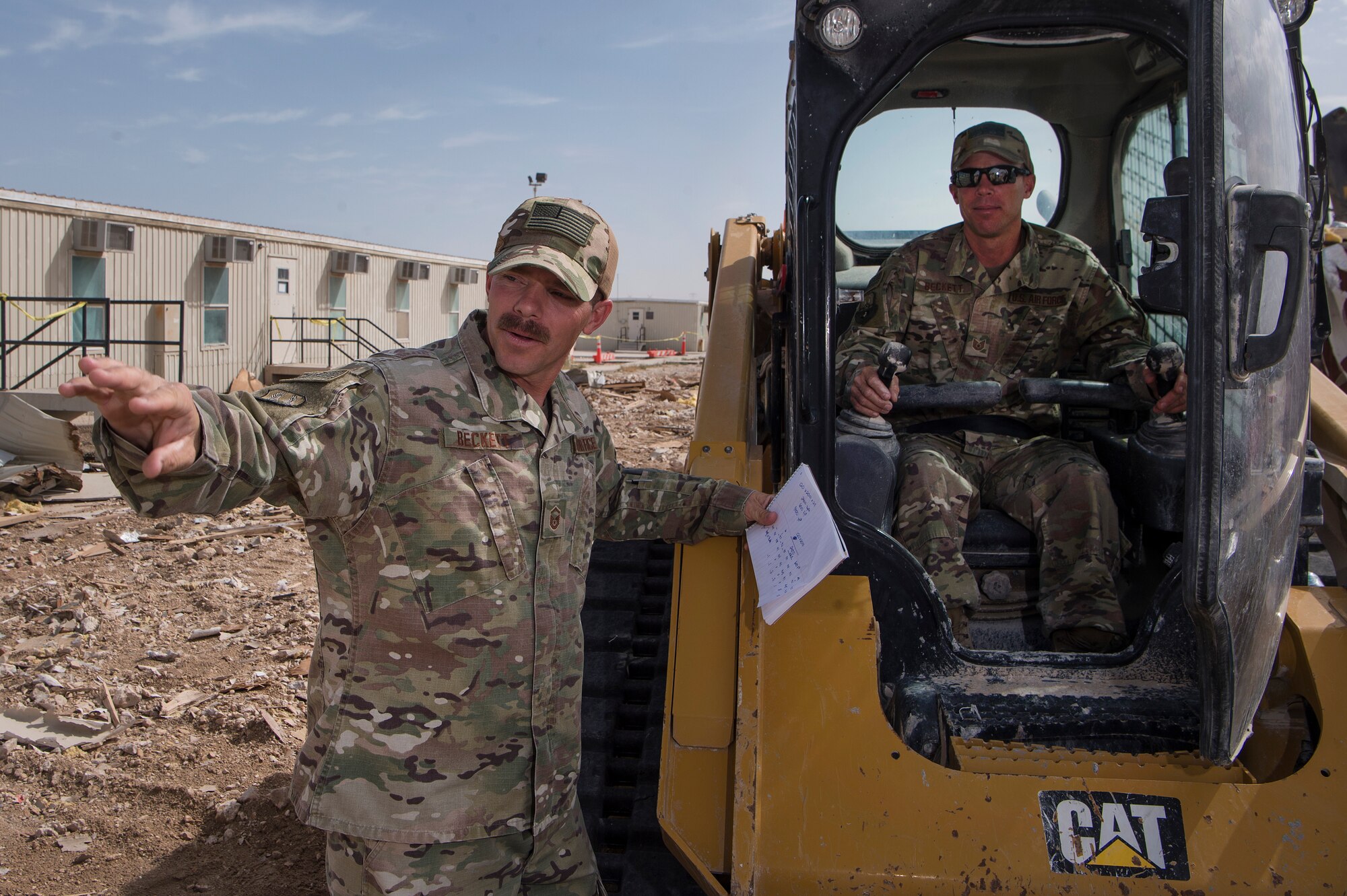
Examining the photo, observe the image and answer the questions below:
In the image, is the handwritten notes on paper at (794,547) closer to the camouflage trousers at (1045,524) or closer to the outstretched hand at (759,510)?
the outstretched hand at (759,510)

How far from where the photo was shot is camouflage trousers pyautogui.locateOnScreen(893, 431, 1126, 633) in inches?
103

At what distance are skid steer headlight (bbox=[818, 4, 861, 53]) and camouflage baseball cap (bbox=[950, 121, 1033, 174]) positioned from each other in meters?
0.87

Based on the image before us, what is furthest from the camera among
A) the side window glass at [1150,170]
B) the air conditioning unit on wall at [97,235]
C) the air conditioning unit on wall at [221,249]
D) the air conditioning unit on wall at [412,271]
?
the air conditioning unit on wall at [412,271]

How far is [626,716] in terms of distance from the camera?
275 cm

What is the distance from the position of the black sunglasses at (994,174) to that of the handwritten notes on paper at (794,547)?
4.15ft

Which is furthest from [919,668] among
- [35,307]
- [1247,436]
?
[35,307]

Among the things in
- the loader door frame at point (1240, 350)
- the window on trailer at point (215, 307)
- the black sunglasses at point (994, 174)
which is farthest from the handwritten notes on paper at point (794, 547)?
the window on trailer at point (215, 307)

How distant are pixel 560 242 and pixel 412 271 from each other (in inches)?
826

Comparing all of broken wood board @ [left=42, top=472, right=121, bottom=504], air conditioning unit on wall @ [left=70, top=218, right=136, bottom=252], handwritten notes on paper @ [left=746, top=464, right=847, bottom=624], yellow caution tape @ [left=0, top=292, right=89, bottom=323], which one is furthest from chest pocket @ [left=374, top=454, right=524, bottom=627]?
air conditioning unit on wall @ [left=70, top=218, right=136, bottom=252]

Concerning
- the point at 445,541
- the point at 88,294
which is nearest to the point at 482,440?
the point at 445,541

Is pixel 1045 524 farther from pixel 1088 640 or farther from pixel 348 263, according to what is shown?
pixel 348 263

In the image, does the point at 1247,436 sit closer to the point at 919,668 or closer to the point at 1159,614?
the point at 1159,614

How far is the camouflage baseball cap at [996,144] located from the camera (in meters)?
3.06

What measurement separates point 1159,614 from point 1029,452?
66 cm
